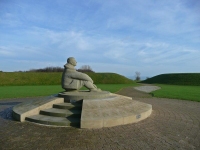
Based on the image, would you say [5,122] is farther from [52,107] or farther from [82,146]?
[82,146]

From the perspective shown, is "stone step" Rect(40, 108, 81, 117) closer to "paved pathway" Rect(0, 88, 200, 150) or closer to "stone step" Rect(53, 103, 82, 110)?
"stone step" Rect(53, 103, 82, 110)

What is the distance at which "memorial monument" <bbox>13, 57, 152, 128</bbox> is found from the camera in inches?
303

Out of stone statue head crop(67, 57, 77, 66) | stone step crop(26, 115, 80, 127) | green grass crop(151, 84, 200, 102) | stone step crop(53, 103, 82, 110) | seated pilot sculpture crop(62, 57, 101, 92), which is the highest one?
stone statue head crop(67, 57, 77, 66)

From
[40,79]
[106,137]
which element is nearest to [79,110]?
[106,137]

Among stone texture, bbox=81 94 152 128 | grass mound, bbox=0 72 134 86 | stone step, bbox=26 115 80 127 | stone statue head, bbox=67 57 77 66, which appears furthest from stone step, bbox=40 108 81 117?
grass mound, bbox=0 72 134 86

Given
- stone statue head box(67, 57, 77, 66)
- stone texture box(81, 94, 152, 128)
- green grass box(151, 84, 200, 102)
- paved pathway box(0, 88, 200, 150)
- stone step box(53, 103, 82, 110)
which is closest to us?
paved pathway box(0, 88, 200, 150)

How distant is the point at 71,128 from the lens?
7379 mm

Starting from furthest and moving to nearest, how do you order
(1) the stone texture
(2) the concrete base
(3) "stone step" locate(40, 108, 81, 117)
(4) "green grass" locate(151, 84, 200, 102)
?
(4) "green grass" locate(151, 84, 200, 102) → (3) "stone step" locate(40, 108, 81, 117) → (2) the concrete base → (1) the stone texture

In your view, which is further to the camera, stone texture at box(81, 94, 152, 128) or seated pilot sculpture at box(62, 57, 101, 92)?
seated pilot sculpture at box(62, 57, 101, 92)

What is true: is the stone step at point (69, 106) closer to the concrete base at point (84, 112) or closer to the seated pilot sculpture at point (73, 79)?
the concrete base at point (84, 112)

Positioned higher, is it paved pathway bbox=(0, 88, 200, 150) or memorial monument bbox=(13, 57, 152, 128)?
memorial monument bbox=(13, 57, 152, 128)

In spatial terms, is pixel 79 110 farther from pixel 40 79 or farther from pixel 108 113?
pixel 40 79

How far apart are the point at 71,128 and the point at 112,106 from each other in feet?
9.00

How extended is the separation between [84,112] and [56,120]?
136 cm
